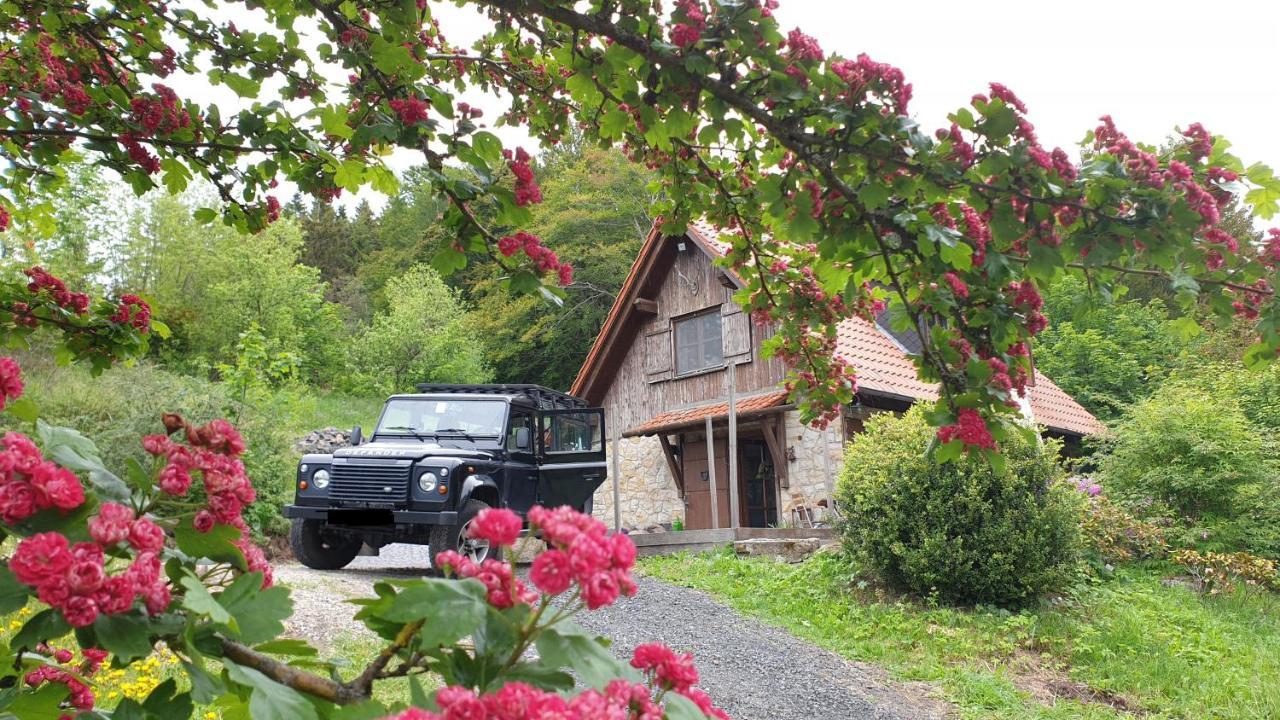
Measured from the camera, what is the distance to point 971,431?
8.14ft

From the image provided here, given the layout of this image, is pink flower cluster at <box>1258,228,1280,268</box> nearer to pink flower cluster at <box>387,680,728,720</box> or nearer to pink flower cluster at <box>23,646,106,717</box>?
pink flower cluster at <box>387,680,728,720</box>

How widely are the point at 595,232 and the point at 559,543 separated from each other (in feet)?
99.5

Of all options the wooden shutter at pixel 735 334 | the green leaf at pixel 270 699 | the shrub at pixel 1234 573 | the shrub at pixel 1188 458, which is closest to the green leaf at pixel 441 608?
the green leaf at pixel 270 699

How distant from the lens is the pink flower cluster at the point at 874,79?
7.61ft

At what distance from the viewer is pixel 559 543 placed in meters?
0.94

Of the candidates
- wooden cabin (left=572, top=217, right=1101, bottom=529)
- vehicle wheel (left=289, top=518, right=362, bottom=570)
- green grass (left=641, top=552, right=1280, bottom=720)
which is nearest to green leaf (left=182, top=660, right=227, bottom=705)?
green grass (left=641, top=552, right=1280, bottom=720)

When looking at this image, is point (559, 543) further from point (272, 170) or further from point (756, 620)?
point (756, 620)

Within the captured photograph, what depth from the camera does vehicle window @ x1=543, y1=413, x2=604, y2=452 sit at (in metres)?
10.6

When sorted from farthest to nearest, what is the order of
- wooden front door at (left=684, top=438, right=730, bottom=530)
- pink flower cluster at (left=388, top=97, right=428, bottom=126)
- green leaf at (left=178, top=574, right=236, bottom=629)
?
wooden front door at (left=684, top=438, right=730, bottom=530), pink flower cluster at (left=388, top=97, right=428, bottom=126), green leaf at (left=178, top=574, right=236, bottom=629)

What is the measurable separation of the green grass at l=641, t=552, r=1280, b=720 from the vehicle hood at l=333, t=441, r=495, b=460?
119 inches

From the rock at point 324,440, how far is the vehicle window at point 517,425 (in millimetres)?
11934

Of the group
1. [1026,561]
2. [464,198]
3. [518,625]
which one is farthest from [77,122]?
[1026,561]

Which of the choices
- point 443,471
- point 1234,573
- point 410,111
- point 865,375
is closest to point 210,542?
point 410,111

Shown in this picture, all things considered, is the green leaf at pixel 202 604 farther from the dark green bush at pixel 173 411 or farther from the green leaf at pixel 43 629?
the dark green bush at pixel 173 411
